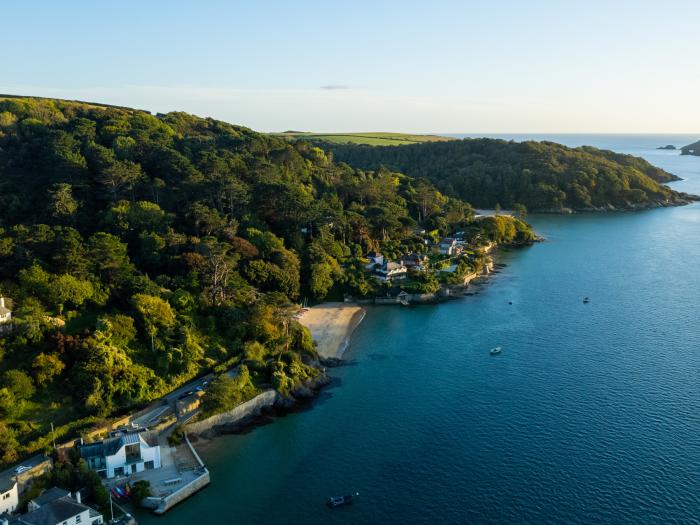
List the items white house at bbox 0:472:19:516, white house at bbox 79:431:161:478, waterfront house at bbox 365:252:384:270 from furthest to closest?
waterfront house at bbox 365:252:384:270
white house at bbox 79:431:161:478
white house at bbox 0:472:19:516

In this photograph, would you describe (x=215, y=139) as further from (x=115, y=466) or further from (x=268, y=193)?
(x=115, y=466)

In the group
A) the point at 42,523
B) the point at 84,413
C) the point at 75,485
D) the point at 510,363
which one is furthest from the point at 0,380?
the point at 510,363

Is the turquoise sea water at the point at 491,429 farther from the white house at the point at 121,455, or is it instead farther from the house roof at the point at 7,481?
the house roof at the point at 7,481

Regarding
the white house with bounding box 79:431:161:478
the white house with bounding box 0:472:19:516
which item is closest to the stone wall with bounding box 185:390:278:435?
the white house with bounding box 79:431:161:478

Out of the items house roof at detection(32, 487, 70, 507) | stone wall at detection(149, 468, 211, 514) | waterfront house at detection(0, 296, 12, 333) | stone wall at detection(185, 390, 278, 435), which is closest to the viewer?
house roof at detection(32, 487, 70, 507)

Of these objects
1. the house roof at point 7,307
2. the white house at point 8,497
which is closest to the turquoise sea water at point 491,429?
the white house at point 8,497

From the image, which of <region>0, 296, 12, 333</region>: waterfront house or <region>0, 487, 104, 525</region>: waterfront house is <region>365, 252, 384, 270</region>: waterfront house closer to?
<region>0, 296, 12, 333</region>: waterfront house
